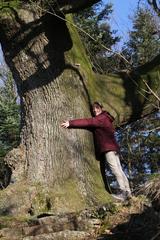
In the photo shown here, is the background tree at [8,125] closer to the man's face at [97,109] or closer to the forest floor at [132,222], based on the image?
the man's face at [97,109]

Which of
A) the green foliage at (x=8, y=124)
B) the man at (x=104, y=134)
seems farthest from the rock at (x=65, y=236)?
the green foliage at (x=8, y=124)

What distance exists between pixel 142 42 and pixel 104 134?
13.0m

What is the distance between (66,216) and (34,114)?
3.57 m

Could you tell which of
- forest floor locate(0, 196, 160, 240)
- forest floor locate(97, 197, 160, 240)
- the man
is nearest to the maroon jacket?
the man

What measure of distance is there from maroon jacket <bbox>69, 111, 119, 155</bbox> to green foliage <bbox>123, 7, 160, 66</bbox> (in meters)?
9.29

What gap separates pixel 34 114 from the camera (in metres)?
10.0

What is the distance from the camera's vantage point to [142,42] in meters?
21.9

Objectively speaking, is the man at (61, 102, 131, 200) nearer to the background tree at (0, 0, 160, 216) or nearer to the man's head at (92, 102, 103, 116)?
the man's head at (92, 102, 103, 116)

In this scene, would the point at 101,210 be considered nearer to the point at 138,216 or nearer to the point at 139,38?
the point at 138,216

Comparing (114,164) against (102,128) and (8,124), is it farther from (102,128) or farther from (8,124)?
(8,124)

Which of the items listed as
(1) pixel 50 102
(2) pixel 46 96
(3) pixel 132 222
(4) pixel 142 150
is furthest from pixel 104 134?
(4) pixel 142 150

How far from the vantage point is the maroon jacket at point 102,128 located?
9.39 metres

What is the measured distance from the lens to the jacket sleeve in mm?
9445

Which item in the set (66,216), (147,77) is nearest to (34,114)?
(147,77)
